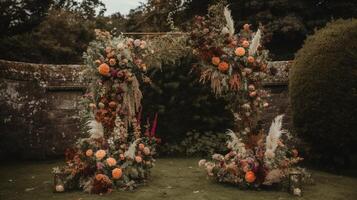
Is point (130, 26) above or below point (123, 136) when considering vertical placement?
above

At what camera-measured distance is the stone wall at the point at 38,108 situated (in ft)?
29.3

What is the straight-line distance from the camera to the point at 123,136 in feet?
21.8

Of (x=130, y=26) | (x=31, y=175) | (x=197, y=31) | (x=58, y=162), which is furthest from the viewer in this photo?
(x=130, y=26)

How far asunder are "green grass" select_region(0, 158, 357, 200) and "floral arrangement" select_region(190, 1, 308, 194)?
0.33 m

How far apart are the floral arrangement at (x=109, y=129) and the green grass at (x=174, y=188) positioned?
A: 238 mm

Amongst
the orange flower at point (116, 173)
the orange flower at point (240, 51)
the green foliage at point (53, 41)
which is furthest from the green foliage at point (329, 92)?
the green foliage at point (53, 41)

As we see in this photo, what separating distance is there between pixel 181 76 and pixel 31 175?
149 inches

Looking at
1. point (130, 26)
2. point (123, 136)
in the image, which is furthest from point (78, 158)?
point (130, 26)

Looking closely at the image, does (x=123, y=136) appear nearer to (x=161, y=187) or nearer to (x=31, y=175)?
(x=161, y=187)

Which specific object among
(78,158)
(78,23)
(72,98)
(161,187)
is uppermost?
(78,23)

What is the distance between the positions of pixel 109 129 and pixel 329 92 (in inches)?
150

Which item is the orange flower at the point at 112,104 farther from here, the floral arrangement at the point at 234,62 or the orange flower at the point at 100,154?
the floral arrangement at the point at 234,62

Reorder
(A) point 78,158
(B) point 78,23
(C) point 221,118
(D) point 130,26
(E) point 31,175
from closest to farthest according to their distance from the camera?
(A) point 78,158
(E) point 31,175
(C) point 221,118
(B) point 78,23
(D) point 130,26

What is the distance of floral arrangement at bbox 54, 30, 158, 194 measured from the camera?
249 inches
